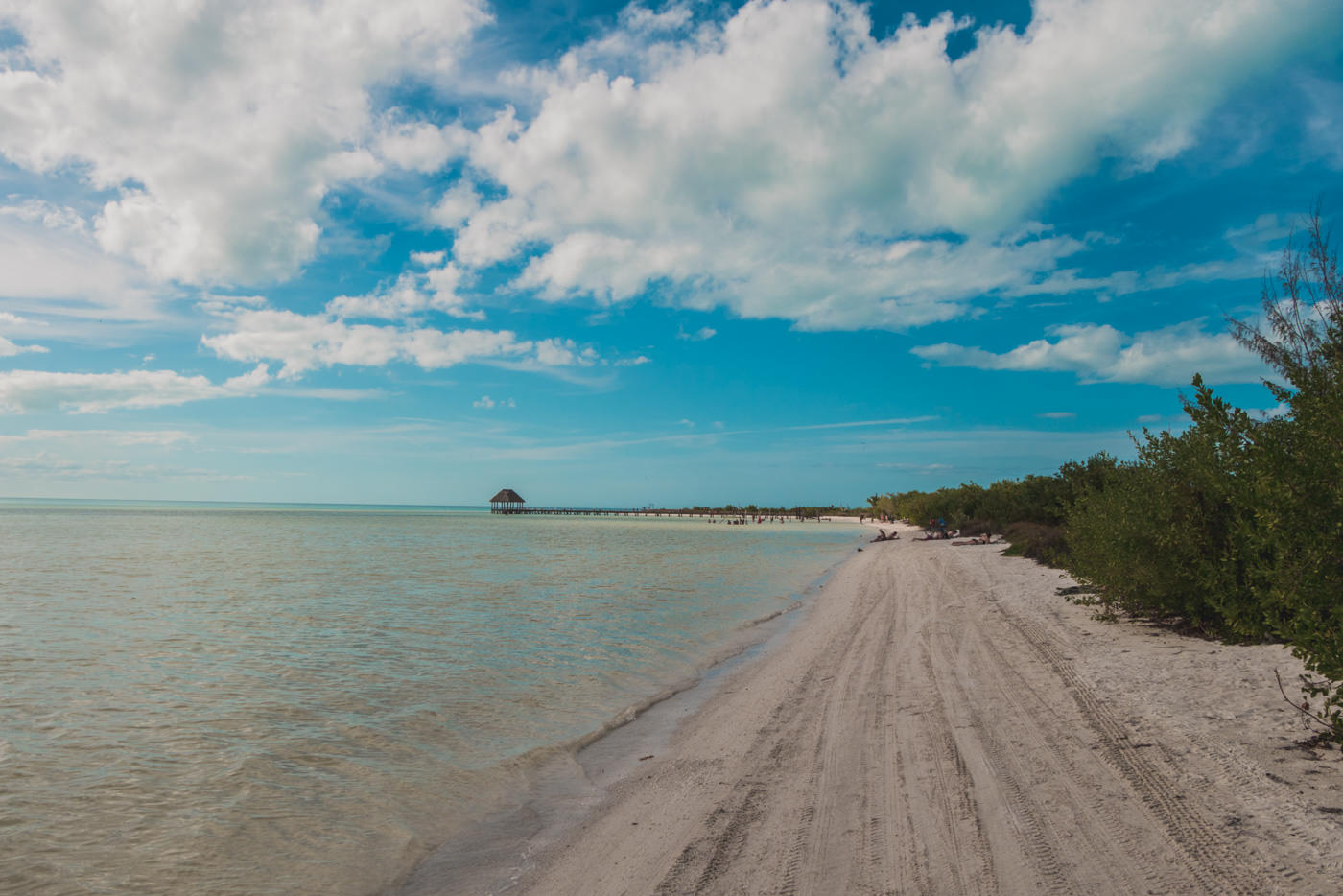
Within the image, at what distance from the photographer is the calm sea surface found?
17.4 ft

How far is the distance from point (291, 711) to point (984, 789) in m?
8.28

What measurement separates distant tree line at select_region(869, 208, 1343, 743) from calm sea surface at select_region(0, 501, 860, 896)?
6.83 metres

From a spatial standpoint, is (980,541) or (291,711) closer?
(291,711)

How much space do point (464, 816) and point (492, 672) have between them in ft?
17.4

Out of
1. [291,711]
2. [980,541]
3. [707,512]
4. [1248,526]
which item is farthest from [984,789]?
[707,512]

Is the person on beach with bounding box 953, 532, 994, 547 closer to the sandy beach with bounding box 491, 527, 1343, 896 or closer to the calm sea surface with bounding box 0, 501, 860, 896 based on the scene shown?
the calm sea surface with bounding box 0, 501, 860, 896

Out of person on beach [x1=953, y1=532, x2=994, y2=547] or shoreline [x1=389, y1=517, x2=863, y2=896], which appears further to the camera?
person on beach [x1=953, y1=532, x2=994, y2=547]

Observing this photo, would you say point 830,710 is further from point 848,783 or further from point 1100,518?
point 1100,518

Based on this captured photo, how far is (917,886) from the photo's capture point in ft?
12.8

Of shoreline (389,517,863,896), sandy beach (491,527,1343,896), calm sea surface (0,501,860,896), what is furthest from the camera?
calm sea surface (0,501,860,896)

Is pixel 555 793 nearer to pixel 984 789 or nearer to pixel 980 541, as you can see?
pixel 984 789

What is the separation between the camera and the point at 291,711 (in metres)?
8.88

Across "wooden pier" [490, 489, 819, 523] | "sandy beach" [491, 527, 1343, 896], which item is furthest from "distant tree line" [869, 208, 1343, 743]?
"wooden pier" [490, 489, 819, 523]

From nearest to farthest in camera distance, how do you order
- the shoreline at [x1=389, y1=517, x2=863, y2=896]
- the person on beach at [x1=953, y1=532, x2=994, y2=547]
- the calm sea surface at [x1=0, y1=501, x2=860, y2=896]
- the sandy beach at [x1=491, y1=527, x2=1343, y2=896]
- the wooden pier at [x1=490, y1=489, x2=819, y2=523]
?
the sandy beach at [x1=491, y1=527, x2=1343, y2=896] < the shoreline at [x1=389, y1=517, x2=863, y2=896] < the calm sea surface at [x1=0, y1=501, x2=860, y2=896] < the person on beach at [x1=953, y1=532, x2=994, y2=547] < the wooden pier at [x1=490, y1=489, x2=819, y2=523]
